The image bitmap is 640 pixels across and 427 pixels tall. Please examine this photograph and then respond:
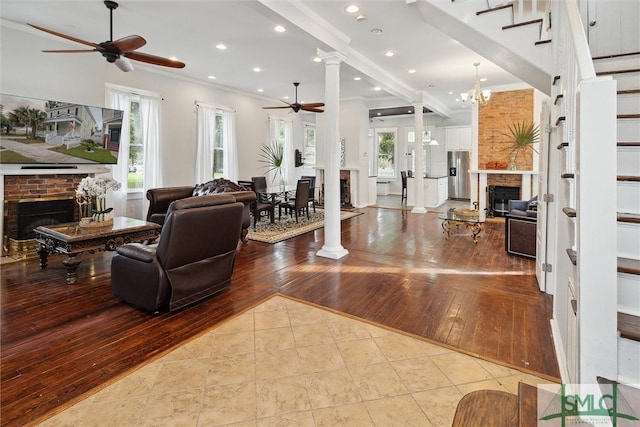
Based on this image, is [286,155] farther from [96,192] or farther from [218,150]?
[96,192]

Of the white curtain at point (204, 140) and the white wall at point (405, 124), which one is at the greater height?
the white wall at point (405, 124)

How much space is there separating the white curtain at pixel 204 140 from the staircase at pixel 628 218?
7.27 m

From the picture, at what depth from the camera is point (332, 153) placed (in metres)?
4.70

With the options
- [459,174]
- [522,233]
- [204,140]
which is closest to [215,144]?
[204,140]

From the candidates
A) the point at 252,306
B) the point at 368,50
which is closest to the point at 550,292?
the point at 252,306

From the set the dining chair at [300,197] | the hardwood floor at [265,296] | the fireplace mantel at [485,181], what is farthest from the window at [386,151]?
the hardwood floor at [265,296]

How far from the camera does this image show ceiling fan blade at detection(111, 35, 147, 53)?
3490mm

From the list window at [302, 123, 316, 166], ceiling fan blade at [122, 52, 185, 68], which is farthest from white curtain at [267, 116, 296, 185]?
ceiling fan blade at [122, 52, 185, 68]

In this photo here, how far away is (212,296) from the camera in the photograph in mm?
3338

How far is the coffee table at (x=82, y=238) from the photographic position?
360 cm

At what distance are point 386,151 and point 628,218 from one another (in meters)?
11.2

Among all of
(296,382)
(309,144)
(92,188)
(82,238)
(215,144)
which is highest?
(309,144)

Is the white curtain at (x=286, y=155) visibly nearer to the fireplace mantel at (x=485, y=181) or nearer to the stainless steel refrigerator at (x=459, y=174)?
the stainless steel refrigerator at (x=459, y=174)

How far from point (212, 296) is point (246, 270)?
842 mm
